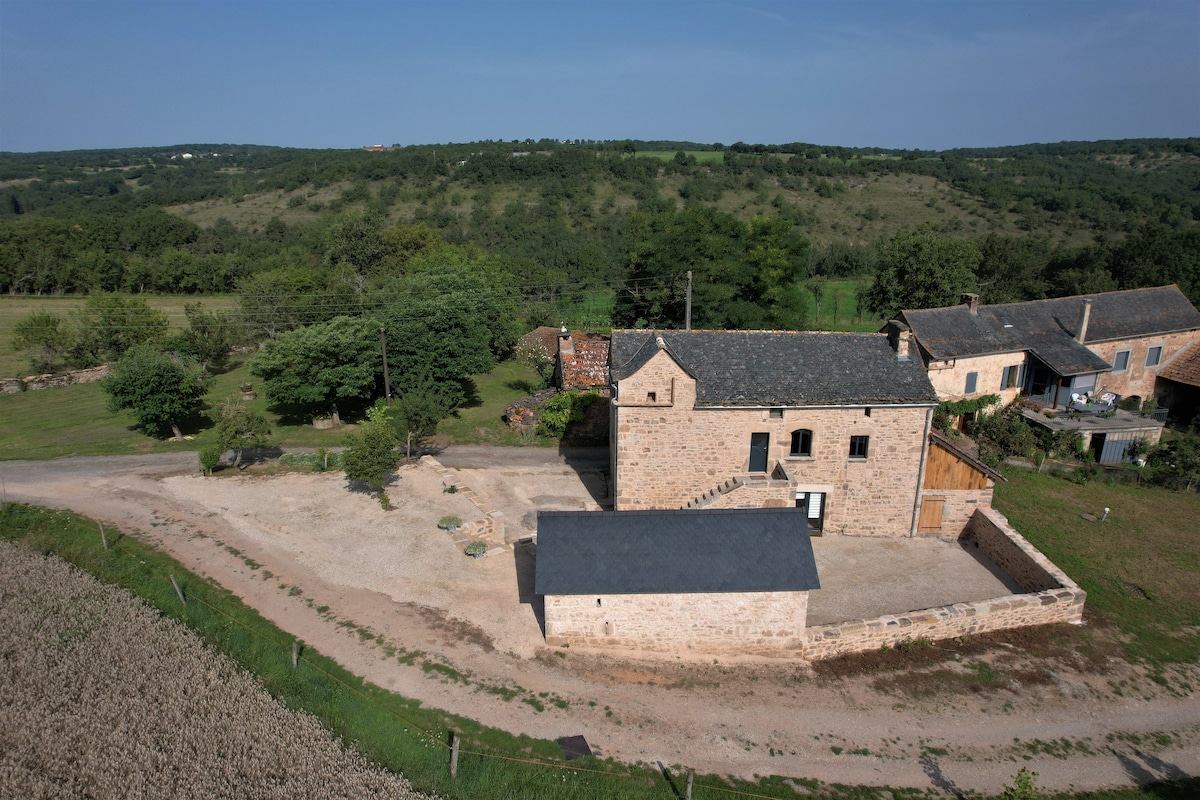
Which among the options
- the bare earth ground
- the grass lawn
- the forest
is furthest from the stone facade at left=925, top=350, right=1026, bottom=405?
the bare earth ground

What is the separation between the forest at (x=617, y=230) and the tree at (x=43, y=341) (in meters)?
11.4

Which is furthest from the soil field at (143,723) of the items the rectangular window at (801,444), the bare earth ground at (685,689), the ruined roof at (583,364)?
the ruined roof at (583,364)

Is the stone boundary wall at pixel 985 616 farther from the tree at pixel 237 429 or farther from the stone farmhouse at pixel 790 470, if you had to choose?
the tree at pixel 237 429

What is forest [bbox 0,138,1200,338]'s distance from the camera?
44.2 m

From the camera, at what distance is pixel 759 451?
22.4 metres

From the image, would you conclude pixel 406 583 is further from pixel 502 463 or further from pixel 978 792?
pixel 978 792

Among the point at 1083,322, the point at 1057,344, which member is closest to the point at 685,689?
the point at 1057,344

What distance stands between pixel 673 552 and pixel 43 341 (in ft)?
160

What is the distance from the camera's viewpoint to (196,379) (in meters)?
32.3

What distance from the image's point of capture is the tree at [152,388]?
3008 cm

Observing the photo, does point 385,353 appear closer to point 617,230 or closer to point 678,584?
point 678,584

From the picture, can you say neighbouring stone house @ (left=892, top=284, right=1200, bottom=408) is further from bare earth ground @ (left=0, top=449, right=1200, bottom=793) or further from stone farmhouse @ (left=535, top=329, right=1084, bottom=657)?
bare earth ground @ (left=0, top=449, right=1200, bottom=793)

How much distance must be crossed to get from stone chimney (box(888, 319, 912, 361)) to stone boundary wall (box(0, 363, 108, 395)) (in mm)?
50018

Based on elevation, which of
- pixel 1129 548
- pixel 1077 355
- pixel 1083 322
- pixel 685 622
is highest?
pixel 1083 322
